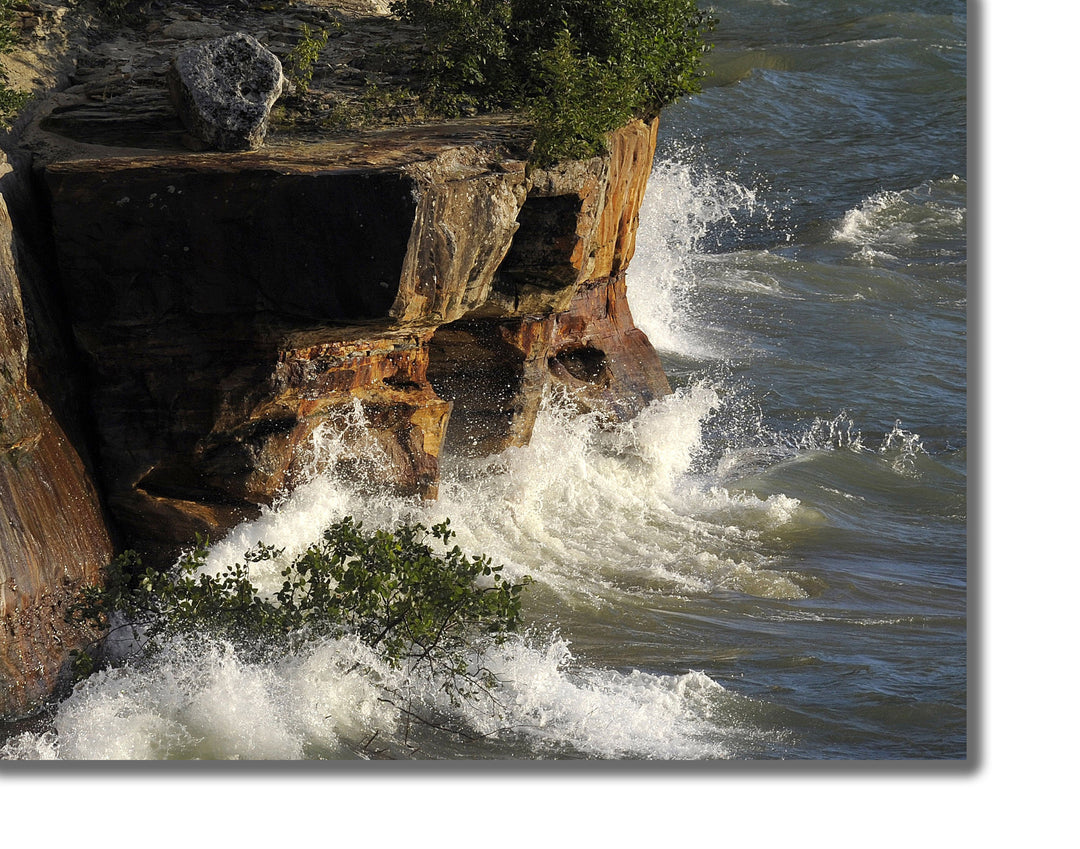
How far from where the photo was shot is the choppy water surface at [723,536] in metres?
4.89

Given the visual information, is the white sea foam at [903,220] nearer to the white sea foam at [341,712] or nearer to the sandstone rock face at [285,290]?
the sandstone rock face at [285,290]

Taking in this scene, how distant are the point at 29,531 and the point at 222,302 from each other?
3.91 feet

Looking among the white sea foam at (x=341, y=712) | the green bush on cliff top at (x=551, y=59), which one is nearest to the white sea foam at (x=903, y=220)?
the green bush on cliff top at (x=551, y=59)

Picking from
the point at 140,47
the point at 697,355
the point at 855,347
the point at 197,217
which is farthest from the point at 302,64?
the point at 855,347

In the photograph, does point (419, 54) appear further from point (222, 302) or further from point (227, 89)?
point (222, 302)

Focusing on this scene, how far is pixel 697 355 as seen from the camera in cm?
1174

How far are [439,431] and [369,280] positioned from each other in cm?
167

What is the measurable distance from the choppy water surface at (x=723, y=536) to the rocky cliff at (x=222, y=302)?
0.32m

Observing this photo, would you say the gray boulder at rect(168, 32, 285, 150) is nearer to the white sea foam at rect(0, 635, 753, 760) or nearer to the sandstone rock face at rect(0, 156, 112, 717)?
the sandstone rock face at rect(0, 156, 112, 717)

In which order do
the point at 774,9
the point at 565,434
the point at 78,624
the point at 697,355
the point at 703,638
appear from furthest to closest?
the point at 774,9, the point at 697,355, the point at 565,434, the point at 703,638, the point at 78,624

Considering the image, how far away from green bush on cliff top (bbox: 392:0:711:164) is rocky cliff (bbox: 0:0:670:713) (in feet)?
0.79

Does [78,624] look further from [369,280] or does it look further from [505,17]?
[505,17]

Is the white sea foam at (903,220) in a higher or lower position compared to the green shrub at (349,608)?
higher

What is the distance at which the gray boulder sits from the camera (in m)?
5.34
